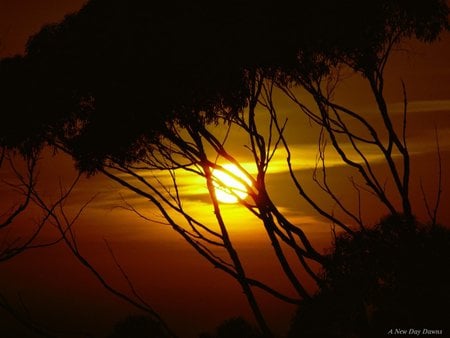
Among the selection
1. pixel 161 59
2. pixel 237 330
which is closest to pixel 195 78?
pixel 161 59

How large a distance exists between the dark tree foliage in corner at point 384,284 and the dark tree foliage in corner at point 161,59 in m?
3.48

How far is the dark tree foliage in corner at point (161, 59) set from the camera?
10703 millimetres

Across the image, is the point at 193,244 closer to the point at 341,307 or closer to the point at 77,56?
the point at 341,307

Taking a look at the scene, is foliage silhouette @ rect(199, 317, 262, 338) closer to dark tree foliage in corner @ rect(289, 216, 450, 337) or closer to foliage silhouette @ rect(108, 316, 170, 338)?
foliage silhouette @ rect(108, 316, 170, 338)

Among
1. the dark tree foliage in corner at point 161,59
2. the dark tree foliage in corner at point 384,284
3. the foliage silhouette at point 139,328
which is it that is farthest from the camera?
the foliage silhouette at point 139,328

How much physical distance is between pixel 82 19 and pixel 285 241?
5.35 metres

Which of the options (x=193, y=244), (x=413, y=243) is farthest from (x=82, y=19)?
(x=413, y=243)

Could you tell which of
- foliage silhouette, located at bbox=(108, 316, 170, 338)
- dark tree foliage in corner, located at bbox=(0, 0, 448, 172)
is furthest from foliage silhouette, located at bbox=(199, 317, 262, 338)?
dark tree foliage in corner, located at bbox=(0, 0, 448, 172)

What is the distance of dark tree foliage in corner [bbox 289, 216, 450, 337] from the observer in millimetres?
8117

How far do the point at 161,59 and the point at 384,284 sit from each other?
205 inches

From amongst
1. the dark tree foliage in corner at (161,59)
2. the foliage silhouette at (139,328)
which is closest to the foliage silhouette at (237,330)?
the foliage silhouette at (139,328)

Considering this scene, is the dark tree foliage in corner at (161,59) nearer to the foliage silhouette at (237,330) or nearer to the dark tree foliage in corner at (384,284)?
the dark tree foliage in corner at (384,284)

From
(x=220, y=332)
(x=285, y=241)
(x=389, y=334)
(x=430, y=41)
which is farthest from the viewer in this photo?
(x=220, y=332)

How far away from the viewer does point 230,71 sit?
36.5 ft
